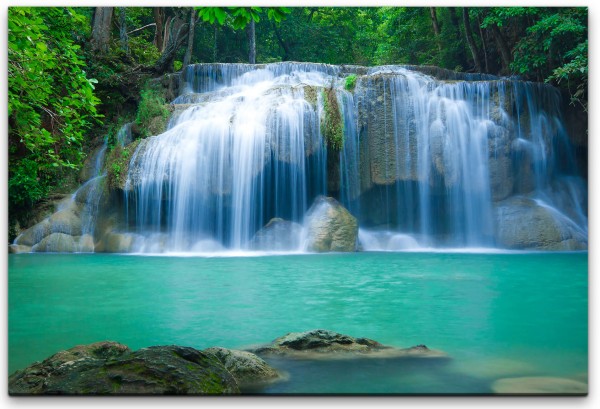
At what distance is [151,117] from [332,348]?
9.34 metres

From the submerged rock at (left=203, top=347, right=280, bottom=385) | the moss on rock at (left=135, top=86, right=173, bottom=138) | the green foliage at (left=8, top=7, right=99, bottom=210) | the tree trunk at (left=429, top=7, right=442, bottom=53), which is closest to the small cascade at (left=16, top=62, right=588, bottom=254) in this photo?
the moss on rock at (left=135, top=86, right=173, bottom=138)

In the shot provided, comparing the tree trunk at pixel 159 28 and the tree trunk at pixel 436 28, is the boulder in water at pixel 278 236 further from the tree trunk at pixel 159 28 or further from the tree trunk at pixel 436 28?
the tree trunk at pixel 159 28

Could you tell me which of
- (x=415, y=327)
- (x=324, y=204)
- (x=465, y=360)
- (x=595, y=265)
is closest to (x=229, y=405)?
(x=465, y=360)

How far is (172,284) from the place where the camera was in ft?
18.7

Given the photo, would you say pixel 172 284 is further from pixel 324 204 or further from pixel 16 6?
pixel 324 204

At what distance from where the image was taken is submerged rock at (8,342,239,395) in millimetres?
2607

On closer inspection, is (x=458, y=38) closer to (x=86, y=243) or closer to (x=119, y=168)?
(x=119, y=168)

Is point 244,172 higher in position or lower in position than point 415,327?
higher

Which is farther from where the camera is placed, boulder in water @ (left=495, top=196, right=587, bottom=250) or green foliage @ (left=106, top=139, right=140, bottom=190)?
green foliage @ (left=106, top=139, right=140, bottom=190)

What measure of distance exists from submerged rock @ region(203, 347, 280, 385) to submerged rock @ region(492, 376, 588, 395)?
3.75 ft

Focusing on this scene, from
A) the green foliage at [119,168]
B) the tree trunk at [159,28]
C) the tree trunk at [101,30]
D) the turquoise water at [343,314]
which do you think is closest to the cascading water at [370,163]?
the green foliage at [119,168]

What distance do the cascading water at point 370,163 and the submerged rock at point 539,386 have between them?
687cm

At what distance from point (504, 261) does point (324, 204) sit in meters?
3.41

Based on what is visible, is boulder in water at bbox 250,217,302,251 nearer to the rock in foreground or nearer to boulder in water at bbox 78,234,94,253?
boulder in water at bbox 78,234,94,253
